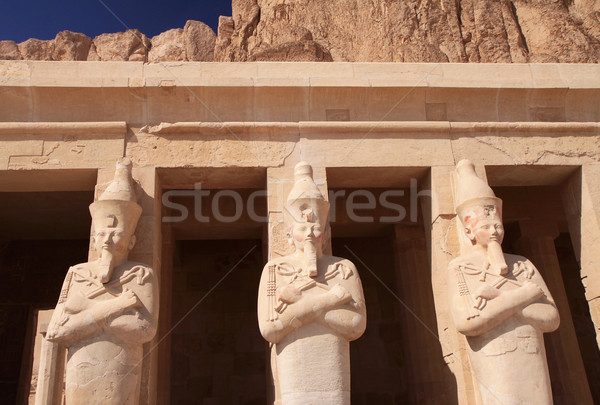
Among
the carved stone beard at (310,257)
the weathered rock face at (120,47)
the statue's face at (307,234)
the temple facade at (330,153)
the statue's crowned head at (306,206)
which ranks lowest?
the carved stone beard at (310,257)

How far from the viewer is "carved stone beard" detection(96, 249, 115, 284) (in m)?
4.33

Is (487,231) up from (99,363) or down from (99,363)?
up

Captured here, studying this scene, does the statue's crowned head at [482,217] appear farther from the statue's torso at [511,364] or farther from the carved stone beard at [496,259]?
the statue's torso at [511,364]

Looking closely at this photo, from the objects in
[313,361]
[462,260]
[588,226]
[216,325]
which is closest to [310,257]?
[313,361]

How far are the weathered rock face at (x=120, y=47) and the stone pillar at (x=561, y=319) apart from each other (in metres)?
9.58

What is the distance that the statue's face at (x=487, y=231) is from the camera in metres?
4.60

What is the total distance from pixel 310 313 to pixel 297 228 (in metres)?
0.71

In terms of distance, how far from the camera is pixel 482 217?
4.66 metres

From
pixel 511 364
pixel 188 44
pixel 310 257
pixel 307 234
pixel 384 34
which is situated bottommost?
pixel 511 364

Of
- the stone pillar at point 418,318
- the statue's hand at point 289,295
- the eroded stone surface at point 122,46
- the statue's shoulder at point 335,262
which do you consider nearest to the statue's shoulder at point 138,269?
the statue's hand at point 289,295

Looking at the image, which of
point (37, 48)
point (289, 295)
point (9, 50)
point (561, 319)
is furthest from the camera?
point (37, 48)

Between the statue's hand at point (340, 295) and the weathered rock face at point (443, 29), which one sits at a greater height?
the weathered rock face at point (443, 29)

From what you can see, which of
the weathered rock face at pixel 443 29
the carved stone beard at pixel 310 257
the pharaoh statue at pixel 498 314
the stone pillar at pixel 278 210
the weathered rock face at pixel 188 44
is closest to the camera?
the pharaoh statue at pixel 498 314

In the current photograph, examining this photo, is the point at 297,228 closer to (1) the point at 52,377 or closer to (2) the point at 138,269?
(2) the point at 138,269
